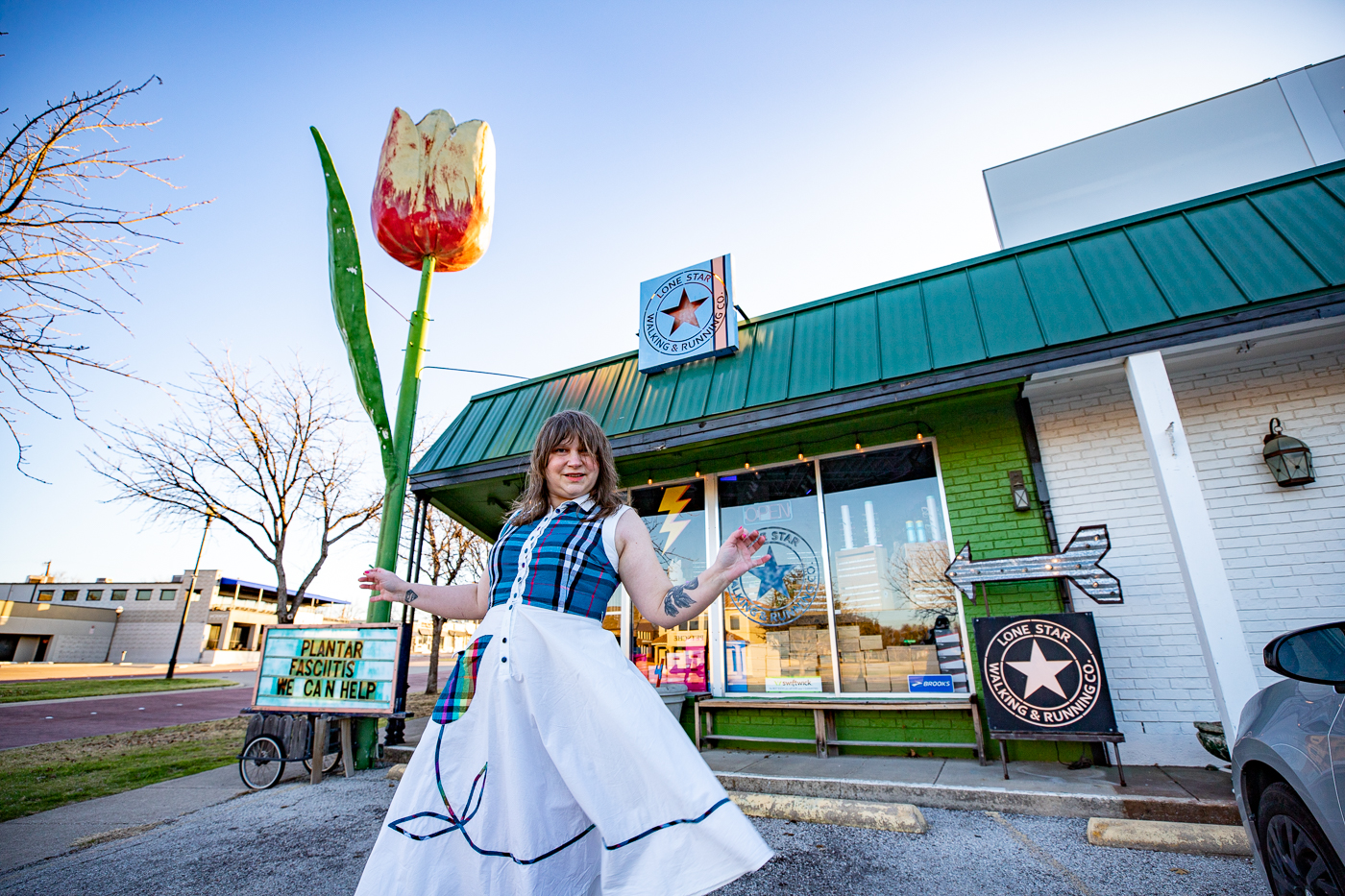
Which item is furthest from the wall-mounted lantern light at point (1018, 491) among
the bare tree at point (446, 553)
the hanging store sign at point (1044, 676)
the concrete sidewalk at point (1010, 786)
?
the bare tree at point (446, 553)

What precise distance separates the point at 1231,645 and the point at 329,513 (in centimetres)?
1706

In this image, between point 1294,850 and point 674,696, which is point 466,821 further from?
point 674,696

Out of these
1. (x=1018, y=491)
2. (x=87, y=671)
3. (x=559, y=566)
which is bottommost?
(x=87, y=671)

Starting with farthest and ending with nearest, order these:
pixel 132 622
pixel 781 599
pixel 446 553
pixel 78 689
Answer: pixel 132 622, pixel 78 689, pixel 446 553, pixel 781 599

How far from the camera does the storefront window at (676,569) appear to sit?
22.1ft

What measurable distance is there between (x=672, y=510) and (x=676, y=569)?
2.43ft

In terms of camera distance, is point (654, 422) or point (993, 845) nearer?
point (993, 845)

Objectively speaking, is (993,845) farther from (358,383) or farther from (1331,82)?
(1331,82)

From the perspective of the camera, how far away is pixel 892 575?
6.01 meters

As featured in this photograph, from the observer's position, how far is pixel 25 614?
133ft

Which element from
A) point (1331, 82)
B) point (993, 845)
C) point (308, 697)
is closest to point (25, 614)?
point (308, 697)

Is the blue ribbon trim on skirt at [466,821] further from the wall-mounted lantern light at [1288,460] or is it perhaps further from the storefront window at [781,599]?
the wall-mounted lantern light at [1288,460]

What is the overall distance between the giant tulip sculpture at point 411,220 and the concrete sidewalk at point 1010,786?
4402 mm

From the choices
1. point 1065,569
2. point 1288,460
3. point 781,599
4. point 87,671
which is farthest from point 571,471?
point 87,671
